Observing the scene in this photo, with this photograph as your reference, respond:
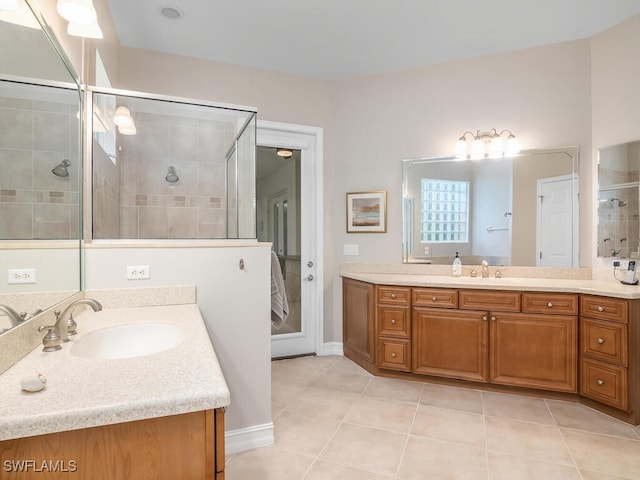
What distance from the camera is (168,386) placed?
827mm

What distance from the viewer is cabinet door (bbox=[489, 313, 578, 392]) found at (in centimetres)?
254

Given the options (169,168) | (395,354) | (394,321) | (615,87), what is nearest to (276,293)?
A: (394,321)

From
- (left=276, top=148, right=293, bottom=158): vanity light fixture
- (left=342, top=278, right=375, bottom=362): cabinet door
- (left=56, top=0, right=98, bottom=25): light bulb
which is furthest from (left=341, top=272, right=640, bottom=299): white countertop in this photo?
(left=56, top=0, right=98, bottom=25): light bulb

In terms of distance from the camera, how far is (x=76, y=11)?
56.9 inches

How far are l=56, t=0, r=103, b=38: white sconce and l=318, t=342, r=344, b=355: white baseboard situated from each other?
307 centimetres

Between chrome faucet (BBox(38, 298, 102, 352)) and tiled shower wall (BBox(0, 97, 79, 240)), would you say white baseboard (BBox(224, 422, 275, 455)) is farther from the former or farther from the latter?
tiled shower wall (BBox(0, 97, 79, 240))

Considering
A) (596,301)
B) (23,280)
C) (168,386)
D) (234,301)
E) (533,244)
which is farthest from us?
(533,244)

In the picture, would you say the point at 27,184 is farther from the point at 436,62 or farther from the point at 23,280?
the point at 436,62

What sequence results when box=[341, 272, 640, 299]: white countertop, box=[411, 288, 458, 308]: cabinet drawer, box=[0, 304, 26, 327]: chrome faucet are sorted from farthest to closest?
box=[411, 288, 458, 308]: cabinet drawer
box=[341, 272, 640, 299]: white countertop
box=[0, 304, 26, 327]: chrome faucet

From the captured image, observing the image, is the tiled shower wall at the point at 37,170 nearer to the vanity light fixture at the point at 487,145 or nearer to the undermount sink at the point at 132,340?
the undermount sink at the point at 132,340

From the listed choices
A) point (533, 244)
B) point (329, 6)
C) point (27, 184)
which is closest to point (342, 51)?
point (329, 6)

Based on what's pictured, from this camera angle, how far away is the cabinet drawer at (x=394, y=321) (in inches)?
116

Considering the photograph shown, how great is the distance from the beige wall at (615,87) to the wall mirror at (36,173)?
11.8 ft

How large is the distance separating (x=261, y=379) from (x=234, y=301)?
496 mm
